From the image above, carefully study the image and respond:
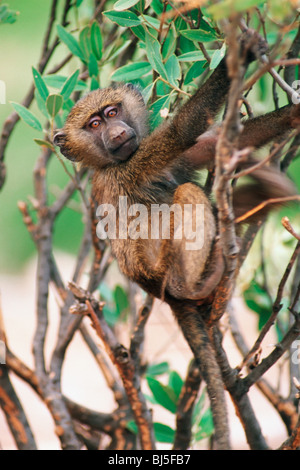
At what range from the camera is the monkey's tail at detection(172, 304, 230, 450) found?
2.22 metres

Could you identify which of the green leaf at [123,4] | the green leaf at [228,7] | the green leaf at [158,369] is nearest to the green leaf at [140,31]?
the green leaf at [123,4]

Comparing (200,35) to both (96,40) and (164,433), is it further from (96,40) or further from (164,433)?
(164,433)

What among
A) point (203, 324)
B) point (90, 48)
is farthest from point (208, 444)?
point (90, 48)

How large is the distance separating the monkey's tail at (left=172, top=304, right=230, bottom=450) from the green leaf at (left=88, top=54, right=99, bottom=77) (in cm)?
134

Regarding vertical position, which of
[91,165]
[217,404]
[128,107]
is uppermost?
[128,107]

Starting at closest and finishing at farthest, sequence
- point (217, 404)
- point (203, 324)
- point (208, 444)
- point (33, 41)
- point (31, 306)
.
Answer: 1. point (217, 404)
2. point (203, 324)
3. point (208, 444)
4. point (33, 41)
5. point (31, 306)

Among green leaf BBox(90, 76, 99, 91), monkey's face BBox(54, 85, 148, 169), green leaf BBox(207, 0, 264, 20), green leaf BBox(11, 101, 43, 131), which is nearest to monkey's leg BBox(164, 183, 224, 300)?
monkey's face BBox(54, 85, 148, 169)

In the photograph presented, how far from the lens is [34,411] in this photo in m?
5.74

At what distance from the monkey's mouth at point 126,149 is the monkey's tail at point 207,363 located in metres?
0.82

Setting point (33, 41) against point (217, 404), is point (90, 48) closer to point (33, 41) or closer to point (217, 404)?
point (217, 404)

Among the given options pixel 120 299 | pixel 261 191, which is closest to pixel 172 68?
pixel 261 191

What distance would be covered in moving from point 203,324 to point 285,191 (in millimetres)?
751

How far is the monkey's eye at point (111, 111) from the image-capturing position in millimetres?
3084

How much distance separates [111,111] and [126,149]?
28 cm
